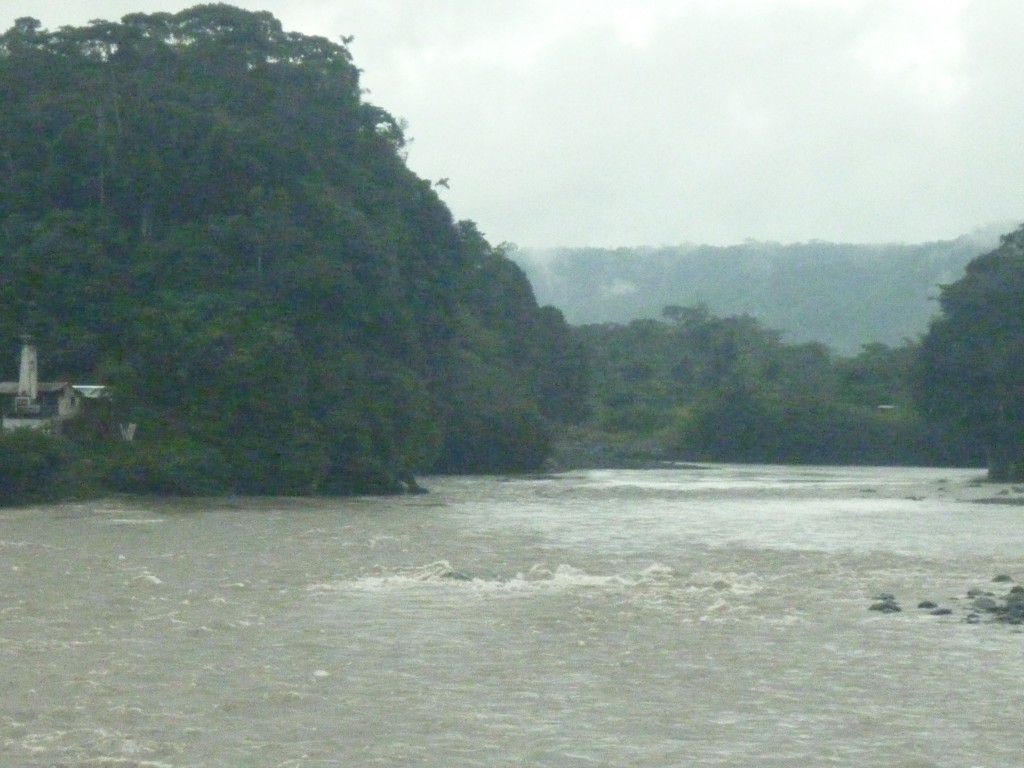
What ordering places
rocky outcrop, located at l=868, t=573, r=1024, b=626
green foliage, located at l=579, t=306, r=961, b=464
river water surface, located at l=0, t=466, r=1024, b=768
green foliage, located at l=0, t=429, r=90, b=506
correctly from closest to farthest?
river water surface, located at l=0, t=466, r=1024, b=768 < rocky outcrop, located at l=868, t=573, r=1024, b=626 < green foliage, located at l=0, t=429, r=90, b=506 < green foliage, located at l=579, t=306, r=961, b=464

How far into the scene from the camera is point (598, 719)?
1297cm

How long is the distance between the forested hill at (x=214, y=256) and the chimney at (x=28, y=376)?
2165 millimetres

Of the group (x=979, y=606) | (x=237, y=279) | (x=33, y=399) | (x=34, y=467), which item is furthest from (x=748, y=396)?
(x=979, y=606)

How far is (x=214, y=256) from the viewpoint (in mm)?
45531

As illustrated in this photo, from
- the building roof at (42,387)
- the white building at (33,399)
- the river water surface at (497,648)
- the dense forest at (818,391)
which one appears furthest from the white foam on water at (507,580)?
the dense forest at (818,391)

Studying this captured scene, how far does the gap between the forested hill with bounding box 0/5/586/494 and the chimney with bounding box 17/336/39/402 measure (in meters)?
2.16

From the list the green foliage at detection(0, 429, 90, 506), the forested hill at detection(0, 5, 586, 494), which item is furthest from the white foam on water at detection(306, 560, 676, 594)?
the forested hill at detection(0, 5, 586, 494)

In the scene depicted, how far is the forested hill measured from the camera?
143 ft

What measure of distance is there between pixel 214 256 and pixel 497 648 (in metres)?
31.2

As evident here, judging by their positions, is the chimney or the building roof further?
the building roof

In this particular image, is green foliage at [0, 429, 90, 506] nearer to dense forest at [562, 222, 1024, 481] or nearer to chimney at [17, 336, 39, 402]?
chimney at [17, 336, 39, 402]

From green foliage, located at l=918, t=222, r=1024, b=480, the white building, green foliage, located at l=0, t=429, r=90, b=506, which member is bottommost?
green foliage, located at l=0, t=429, r=90, b=506

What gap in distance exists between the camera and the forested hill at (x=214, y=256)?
43.5m

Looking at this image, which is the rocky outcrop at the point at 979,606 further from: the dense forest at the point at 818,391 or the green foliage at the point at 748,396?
the green foliage at the point at 748,396
